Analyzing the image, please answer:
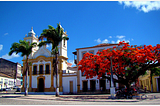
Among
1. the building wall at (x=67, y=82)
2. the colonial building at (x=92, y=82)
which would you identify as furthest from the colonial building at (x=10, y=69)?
the colonial building at (x=92, y=82)

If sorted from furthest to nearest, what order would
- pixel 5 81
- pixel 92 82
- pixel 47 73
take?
pixel 5 81
pixel 47 73
pixel 92 82

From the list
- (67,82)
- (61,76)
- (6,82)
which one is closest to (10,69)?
(6,82)

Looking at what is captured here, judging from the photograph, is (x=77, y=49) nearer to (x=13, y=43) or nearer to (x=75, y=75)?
(x=75, y=75)

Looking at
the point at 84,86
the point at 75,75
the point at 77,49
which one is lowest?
the point at 84,86

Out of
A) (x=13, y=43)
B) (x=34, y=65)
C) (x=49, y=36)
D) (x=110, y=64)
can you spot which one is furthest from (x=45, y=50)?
(x=110, y=64)

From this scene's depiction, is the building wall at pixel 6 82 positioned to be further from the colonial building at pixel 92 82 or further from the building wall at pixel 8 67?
the colonial building at pixel 92 82

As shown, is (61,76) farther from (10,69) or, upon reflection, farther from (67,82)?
(10,69)

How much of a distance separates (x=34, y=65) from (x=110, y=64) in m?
22.5

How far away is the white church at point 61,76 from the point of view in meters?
32.3

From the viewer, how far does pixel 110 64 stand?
20766 mm

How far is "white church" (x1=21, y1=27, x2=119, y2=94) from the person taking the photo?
3234 cm

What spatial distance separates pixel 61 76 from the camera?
1393 inches

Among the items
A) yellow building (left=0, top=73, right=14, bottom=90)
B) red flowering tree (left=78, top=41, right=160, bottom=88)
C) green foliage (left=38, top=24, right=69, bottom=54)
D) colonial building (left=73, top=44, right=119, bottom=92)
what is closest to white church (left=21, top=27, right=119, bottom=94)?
colonial building (left=73, top=44, right=119, bottom=92)

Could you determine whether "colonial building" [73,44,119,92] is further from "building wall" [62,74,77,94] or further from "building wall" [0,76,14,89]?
"building wall" [0,76,14,89]
